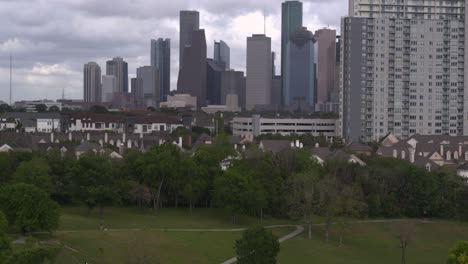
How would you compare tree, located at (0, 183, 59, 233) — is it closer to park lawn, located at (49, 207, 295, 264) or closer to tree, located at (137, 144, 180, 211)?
park lawn, located at (49, 207, 295, 264)

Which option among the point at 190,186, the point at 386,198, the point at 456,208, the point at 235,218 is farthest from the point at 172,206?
the point at 456,208

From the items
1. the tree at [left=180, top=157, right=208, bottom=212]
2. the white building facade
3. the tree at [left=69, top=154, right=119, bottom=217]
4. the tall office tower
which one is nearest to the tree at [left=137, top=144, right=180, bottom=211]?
the tree at [left=180, top=157, right=208, bottom=212]

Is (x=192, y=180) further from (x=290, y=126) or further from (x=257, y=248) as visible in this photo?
(x=290, y=126)

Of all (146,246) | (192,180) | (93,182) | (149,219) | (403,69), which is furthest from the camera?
(403,69)

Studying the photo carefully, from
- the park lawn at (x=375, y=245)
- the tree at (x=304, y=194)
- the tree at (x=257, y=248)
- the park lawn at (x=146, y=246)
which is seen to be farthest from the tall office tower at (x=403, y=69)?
the tree at (x=257, y=248)

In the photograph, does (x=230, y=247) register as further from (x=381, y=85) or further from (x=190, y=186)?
(x=381, y=85)

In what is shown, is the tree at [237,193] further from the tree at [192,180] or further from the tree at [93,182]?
the tree at [93,182]

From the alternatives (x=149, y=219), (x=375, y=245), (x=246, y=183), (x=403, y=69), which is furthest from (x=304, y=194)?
(x=403, y=69)
